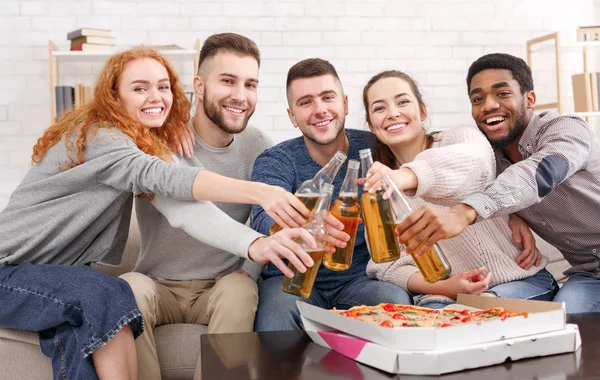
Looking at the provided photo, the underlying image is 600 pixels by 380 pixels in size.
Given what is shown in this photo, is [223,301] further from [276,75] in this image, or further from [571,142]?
[276,75]

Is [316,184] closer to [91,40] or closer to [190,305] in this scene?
[190,305]

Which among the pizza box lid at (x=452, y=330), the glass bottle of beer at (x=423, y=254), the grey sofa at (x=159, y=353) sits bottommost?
the grey sofa at (x=159, y=353)

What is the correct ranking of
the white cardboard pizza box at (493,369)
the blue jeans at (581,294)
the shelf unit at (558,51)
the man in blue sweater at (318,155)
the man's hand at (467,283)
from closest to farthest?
the white cardboard pizza box at (493,369) → the man's hand at (467,283) → the blue jeans at (581,294) → the man in blue sweater at (318,155) → the shelf unit at (558,51)

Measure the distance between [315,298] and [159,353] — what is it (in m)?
0.48

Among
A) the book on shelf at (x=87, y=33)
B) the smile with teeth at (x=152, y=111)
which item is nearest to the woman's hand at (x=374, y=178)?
the smile with teeth at (x=152, y=111)

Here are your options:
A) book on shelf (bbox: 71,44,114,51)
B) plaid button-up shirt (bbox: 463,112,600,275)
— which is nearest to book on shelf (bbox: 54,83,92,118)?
book on shelf (bbox: 71,44,114,51)

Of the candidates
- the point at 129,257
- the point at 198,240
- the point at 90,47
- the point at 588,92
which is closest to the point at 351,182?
the point at 198,240

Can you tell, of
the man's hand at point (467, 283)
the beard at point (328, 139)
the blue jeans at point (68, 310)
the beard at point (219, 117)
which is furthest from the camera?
the beard at point (219, 117)

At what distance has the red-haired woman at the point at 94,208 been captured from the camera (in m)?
1.72

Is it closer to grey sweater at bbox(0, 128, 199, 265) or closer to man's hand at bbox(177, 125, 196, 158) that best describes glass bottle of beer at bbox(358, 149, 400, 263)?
grey sweater at bbox(0, 128, 199, 265)

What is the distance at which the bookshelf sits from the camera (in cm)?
424

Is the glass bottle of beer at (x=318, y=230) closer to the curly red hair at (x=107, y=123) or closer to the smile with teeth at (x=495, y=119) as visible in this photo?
the curly red hair at (x=107, y=123)

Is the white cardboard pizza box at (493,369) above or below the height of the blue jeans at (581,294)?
above

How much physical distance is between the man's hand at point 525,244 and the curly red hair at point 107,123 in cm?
105
